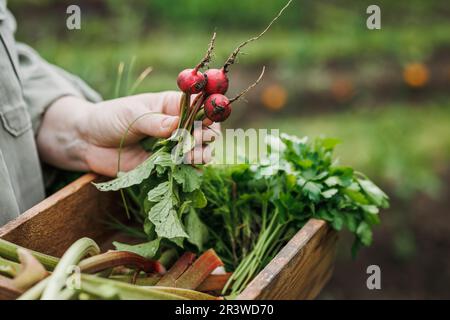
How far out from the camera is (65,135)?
146 cm

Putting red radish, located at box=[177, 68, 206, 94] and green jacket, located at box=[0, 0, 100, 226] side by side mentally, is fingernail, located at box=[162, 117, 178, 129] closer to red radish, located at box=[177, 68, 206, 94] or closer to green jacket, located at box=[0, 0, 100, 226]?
red radish, located at box=[177, 68, 206, 94]

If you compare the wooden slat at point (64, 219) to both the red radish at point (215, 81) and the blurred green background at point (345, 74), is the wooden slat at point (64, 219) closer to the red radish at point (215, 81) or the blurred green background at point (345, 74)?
the red radish at point (215, 81)

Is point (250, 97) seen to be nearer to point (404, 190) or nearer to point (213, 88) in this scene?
point (404, 190)

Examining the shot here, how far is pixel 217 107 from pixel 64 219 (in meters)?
0.42

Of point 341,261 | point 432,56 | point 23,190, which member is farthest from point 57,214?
point 432,56

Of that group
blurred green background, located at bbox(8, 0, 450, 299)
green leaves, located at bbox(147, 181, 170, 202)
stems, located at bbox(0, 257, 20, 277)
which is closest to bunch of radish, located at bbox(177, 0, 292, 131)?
green leaves, located at bbox(147, 181, 170, 202)

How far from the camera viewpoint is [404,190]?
2.80 metres

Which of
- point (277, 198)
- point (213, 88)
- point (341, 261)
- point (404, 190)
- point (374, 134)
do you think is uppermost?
point (213, 88)

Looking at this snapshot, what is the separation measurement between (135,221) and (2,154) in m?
0.35

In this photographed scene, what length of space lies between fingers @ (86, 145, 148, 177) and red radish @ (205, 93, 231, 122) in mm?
313

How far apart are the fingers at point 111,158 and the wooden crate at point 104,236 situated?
3cm

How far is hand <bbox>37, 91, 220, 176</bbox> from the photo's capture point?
1.25 meters

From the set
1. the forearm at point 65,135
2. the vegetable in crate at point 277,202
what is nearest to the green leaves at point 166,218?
the vegetable in crate at point 277,202
